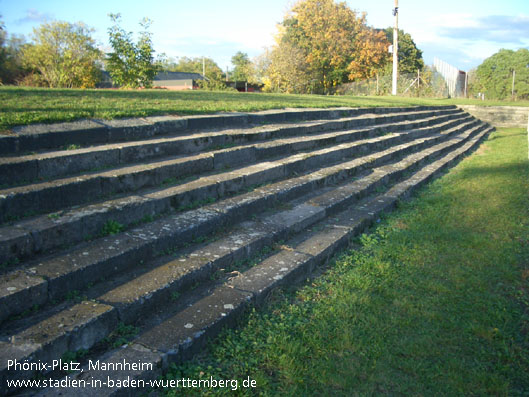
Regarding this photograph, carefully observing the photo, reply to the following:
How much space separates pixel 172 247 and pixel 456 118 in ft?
46.0

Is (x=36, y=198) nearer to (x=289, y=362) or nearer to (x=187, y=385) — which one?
(x=187, y=385)

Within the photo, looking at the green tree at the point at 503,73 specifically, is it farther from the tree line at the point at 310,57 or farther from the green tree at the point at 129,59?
the green tree at the point at 129,59

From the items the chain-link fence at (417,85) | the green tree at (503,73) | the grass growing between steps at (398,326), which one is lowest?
the grass growing between steps at (398,326)

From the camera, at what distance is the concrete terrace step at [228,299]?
207 centimetres

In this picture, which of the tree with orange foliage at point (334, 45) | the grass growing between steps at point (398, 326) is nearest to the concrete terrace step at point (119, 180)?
the grass growing between steps at point (398, 326)

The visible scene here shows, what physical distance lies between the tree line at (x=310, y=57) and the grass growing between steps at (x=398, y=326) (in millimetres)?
23601

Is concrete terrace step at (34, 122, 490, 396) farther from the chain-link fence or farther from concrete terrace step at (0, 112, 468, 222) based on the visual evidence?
the chain-link fence

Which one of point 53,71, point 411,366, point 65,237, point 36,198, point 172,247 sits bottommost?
point 411,366

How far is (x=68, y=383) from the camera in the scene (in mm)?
1866

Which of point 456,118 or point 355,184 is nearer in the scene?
point 355,184

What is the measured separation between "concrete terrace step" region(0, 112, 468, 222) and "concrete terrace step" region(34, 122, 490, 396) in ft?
3.94

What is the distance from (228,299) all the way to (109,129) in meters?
2.21

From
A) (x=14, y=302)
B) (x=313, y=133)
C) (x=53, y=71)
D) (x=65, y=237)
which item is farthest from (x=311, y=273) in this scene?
(x=53, y=71)

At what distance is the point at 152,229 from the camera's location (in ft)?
9.86
